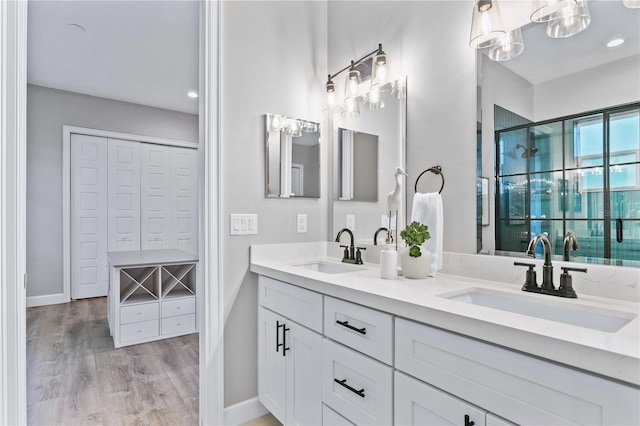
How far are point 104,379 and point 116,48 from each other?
3062 mm

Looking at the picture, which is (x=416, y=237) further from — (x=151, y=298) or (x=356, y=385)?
(x=151, y=298)

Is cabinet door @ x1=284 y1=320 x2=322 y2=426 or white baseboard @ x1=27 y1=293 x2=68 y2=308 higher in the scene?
cabinet door @ x1=284 y1=320 x2=322 y2=426

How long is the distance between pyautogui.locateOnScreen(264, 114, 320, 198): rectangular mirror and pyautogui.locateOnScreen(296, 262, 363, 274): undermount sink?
1.42ft

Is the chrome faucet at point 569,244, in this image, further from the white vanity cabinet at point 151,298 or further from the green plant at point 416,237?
the white vanity cabinet at point 151,298

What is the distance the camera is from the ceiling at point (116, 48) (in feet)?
9.37

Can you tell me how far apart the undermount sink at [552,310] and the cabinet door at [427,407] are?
1.08 feet

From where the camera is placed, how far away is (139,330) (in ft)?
9.84

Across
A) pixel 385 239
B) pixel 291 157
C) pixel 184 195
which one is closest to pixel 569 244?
pixel 385 239

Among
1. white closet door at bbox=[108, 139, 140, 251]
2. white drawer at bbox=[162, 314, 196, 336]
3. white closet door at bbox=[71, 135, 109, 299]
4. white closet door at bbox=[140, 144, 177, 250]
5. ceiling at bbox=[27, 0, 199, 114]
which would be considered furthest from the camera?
white closet door at bbox=[140, 144, 177, 250]

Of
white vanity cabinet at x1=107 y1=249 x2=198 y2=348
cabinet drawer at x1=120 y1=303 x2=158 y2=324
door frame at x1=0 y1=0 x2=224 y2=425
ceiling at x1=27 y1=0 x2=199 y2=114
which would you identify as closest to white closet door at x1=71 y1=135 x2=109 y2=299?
ceiling at x1=27 y1=0 x2=199 y2=114

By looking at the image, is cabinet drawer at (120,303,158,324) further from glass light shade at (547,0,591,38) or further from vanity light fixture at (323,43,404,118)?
glass light shade at (547,0,591,38)

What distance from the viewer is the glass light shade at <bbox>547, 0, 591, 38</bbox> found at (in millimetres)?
1176

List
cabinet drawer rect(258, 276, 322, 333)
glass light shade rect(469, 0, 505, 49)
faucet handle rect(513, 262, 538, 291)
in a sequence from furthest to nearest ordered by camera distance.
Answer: cabinet drawer rect(258, 276, 322, 333) → glass light shade rect(469, 0, 505, 49) → faucet handle rect(513, 262, 538, 291)

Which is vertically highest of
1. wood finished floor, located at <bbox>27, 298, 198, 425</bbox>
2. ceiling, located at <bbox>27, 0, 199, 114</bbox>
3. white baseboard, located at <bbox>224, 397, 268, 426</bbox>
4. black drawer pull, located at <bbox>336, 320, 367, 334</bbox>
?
ceiling, located at <bbox>27, 0, 199, 114</bbox>
